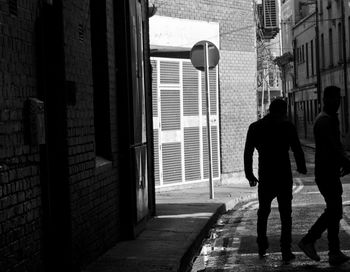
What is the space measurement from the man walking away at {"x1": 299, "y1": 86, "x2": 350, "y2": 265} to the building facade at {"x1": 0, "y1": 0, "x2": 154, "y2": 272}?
237 cm

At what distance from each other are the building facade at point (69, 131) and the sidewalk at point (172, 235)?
0.70 feet

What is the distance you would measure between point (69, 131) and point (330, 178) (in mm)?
2790

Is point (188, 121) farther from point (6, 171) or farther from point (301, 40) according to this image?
point (301, 40)

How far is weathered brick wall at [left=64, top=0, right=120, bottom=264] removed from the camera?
745 centimetres

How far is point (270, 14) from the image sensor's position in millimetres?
37750

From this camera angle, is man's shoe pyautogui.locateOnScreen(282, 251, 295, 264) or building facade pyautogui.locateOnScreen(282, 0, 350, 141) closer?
man's shoe pyautogui.locateOnScreen(282, 251, 295, 264)

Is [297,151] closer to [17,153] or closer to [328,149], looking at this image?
[328,149]

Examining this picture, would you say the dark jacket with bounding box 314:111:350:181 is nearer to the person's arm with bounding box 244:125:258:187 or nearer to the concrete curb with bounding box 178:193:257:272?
the person's arm with bounding box 244:125:258:187

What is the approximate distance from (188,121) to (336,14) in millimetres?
26545

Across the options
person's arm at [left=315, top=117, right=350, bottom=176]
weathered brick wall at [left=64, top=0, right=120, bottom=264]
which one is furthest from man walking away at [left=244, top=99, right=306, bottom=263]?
weathered brick wall at [left=64, top=0, right=120, bottom=264]

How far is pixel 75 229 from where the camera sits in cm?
741

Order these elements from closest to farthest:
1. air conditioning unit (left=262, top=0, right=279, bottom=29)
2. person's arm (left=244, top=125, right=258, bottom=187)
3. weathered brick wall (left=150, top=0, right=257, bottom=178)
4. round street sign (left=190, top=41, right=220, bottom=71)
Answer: person's arm (left=244, top=125, right=258, bottom=187) → round street sign (left=190, top=41, right=220, bottom=71) → weathered brick wall (left=150, top=0, right=257, bottom=178) → air conditioning unit (left=262, top=0, right=279, bottom=29)

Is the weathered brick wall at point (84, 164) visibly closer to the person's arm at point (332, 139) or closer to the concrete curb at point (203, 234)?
the concrete curb at point (203, 234)

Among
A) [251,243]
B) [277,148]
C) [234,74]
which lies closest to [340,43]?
[234,74]
